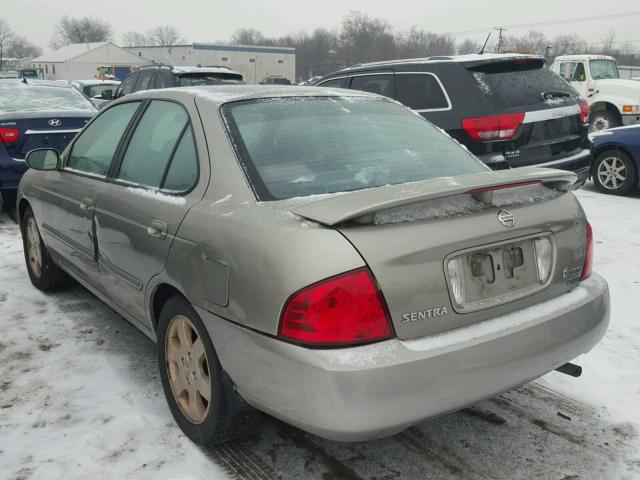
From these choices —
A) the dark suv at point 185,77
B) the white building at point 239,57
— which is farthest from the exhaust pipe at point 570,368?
the white building at point 239,57

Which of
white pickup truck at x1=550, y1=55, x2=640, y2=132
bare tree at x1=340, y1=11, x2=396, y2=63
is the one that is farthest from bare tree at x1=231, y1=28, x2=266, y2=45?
white pickup truck at x1=550, y1=55, x2=640, y2=132

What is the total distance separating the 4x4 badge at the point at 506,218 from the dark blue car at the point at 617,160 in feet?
22.4

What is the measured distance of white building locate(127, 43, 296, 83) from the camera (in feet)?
250

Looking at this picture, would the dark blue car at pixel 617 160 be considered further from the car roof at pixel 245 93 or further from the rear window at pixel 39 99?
the rear window at pixel 39 99

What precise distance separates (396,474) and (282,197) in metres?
1.23

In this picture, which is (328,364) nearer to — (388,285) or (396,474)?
(388,285)

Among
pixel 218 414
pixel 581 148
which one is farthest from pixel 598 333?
pixel 581 148

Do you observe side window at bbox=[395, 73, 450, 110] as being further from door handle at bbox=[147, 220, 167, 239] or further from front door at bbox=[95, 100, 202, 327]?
door handle at bbox=[147, 220, 167, 239]

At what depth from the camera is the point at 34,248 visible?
4.94m

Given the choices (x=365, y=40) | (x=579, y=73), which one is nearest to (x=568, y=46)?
(x=365, y=40)

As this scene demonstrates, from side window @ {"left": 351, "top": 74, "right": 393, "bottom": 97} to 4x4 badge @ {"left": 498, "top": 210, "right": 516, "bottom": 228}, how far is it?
194 inches

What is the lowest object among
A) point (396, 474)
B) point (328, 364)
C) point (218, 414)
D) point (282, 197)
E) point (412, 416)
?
point (396, 474)

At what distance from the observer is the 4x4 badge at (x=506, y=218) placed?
7.65 feet

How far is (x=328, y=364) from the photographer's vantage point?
2018 mm
